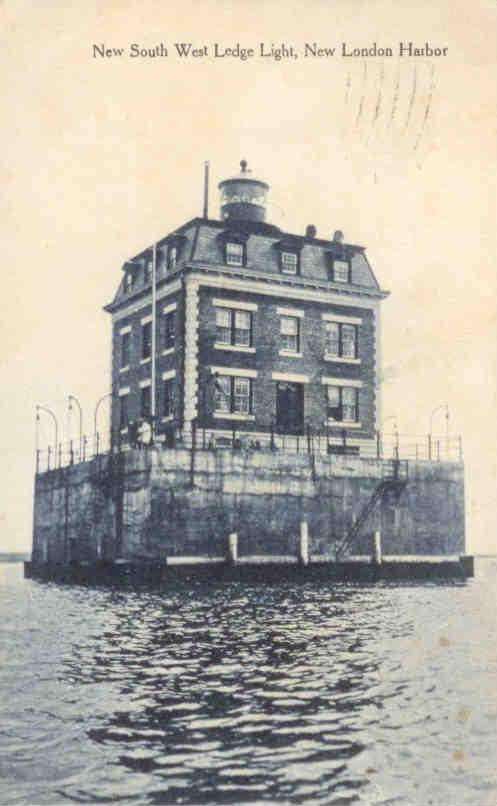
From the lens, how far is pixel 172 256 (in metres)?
38.9

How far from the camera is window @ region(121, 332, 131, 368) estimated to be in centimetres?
4232

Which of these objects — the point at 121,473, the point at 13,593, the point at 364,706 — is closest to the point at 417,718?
the point at 364,706

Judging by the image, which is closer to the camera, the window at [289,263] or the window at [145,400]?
the window at [289,263]

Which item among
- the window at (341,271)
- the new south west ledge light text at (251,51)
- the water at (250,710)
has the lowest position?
the water at (250,710)

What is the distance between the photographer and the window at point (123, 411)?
139ft

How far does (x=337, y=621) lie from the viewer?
64.8 feet

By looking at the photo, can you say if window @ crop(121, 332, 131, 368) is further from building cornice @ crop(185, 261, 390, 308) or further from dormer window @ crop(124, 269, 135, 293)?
building cornice @ crop(185, 261, 390, 308)

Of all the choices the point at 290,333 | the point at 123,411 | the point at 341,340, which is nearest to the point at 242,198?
the point at 290,333

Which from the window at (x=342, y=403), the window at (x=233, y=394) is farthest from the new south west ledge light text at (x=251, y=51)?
the window at (x=342, y=403)

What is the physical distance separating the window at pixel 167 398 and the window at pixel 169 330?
1.50m

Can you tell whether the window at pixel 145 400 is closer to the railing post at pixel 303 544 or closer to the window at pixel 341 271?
the window at pixel 341 271

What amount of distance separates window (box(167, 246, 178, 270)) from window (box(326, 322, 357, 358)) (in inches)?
282

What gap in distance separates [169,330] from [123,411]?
595 centimetres

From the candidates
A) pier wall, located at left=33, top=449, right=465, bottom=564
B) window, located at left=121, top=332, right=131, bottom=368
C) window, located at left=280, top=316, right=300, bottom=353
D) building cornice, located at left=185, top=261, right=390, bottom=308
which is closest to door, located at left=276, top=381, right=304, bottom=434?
window, located at left=280, top=316, right=300, bottom=353
